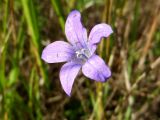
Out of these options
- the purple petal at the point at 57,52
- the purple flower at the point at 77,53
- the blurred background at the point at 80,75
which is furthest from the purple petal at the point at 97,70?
the blurred background at the point at 80,75

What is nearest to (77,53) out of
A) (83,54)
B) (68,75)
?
(83,54)

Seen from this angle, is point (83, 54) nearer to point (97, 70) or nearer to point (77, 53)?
point (77, 53)

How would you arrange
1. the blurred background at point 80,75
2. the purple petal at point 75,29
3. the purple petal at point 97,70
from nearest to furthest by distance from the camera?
the purple petal at point 97,70, the purple petal at point 75,29, the blurred background at point 80,75

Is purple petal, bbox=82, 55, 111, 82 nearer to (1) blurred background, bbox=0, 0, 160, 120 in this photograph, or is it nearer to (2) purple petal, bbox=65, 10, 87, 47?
(2) purple petal, bbox=65, 10, 87, 47

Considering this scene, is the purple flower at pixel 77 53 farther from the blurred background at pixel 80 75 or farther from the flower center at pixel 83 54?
the blurred background at pixel 80 75

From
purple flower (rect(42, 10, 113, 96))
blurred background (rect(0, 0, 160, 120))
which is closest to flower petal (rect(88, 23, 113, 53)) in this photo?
purple flower (rect(42, 10, 113, 96))

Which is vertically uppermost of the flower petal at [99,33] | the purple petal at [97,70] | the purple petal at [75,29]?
the purple petal at [75,29]

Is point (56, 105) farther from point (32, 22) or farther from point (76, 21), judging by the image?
point (76, 21)
